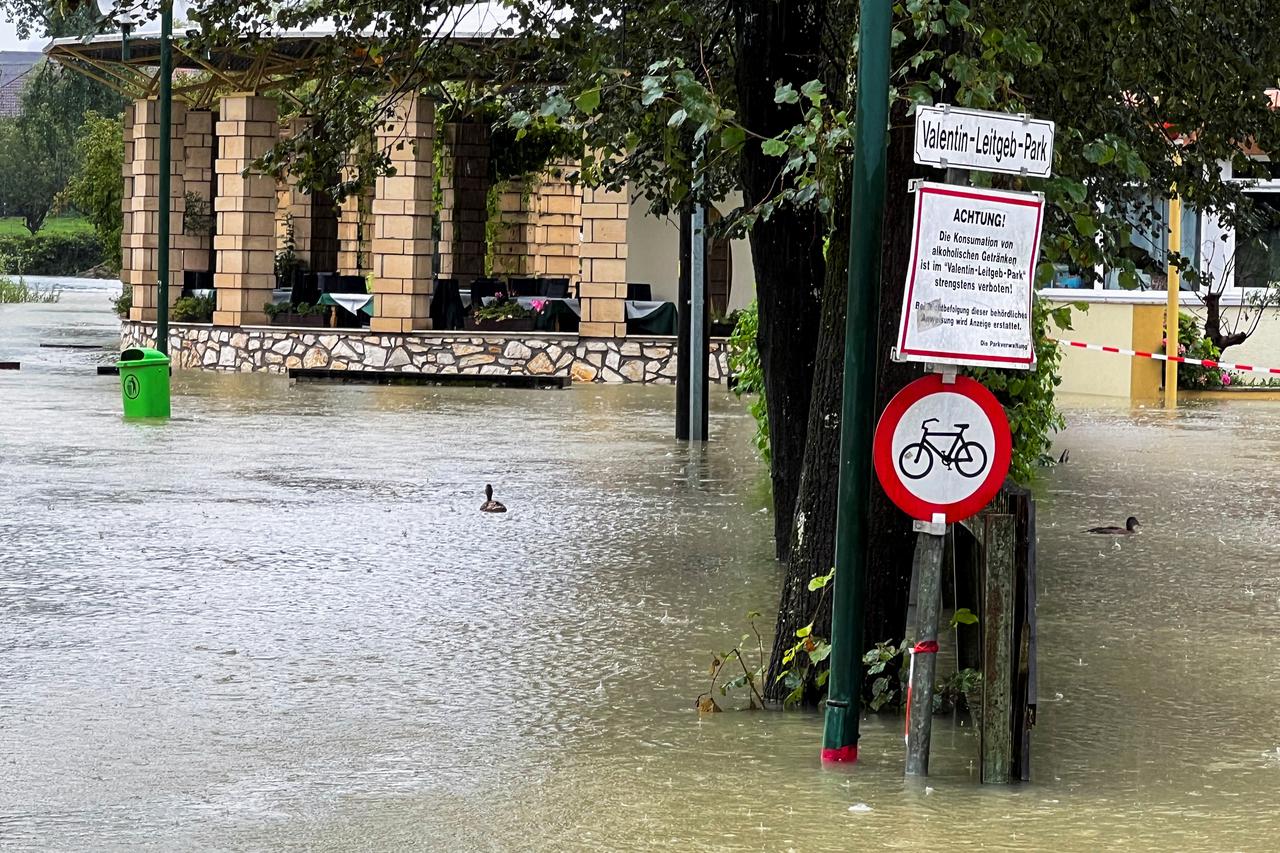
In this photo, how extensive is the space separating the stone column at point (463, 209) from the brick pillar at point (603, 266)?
1055cm

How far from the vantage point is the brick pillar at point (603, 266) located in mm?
27344

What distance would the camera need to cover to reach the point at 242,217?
96.5 feet

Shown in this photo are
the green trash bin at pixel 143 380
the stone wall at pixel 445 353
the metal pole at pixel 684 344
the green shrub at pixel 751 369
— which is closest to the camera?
the green shrub at pixel 751 369

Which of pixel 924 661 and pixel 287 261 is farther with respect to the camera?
pixel 287 261

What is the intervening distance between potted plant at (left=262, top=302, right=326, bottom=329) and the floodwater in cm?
1388

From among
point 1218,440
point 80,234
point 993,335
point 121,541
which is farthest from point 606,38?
point 80,234

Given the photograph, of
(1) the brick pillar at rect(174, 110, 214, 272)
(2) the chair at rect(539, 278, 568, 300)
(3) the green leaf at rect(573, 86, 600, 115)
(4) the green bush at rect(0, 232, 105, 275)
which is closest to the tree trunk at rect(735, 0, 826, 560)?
(3) the green leaf at rect(573, 86, 600, 115)

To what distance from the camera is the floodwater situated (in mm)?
5727

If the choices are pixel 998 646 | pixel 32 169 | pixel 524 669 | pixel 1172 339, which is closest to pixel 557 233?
pixel 1172 339

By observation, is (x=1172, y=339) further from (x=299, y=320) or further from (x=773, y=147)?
(x=773, y=147)

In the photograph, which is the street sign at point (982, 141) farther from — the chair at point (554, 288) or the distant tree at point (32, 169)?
the distant tree at point (32, 169)

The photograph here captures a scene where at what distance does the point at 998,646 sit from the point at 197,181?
30.4m

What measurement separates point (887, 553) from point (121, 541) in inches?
211

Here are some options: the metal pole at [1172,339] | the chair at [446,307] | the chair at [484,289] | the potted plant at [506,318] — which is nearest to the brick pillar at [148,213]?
the chair at [484,289]
